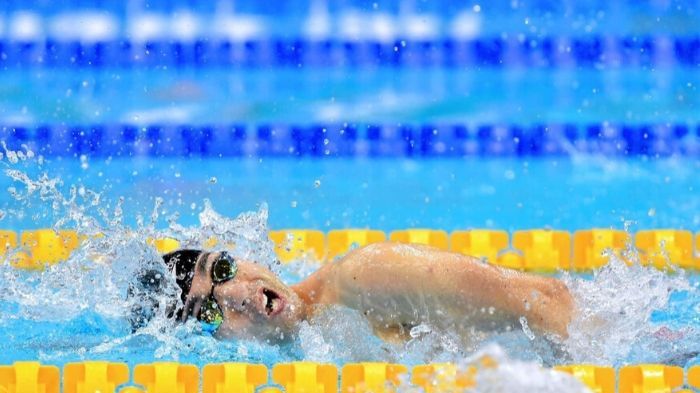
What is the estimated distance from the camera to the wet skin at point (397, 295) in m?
2.50

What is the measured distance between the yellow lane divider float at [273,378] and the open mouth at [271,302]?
0.61 feet

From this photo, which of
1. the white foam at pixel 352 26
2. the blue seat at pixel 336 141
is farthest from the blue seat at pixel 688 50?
the blue seat at pixel 336 141

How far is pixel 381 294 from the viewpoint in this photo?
2.52 m

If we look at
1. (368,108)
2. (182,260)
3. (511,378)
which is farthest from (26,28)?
(511,378)

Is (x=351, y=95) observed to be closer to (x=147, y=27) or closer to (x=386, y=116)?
(x=386, y=116)

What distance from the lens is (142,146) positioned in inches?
209

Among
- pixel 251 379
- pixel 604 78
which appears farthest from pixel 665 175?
pixel 251 379

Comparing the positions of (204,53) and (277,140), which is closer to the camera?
(277,140)

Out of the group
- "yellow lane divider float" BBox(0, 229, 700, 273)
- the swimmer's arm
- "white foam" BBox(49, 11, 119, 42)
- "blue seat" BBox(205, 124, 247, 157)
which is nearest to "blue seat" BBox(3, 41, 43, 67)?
"white foam" BBox(49, 11, 119, 42)

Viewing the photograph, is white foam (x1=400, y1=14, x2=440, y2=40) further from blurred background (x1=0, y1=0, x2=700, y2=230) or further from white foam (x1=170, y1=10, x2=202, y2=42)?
white foam (x1=170, y1=10, x2=202, y2=42)

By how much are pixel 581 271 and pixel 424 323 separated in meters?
1.72

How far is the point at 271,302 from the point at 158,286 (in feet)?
0.87

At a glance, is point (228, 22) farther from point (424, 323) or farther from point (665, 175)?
point (424, 323)

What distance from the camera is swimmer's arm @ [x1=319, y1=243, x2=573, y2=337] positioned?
250cm
